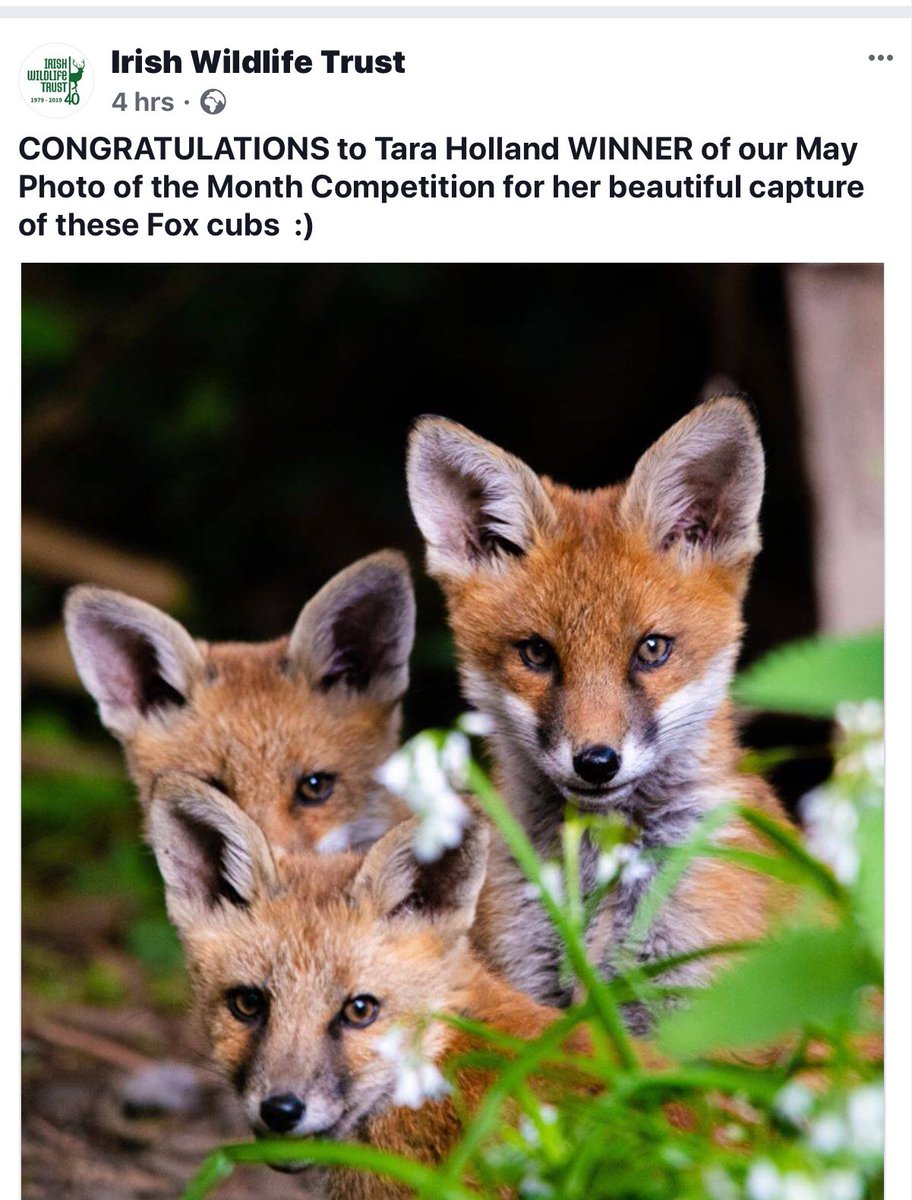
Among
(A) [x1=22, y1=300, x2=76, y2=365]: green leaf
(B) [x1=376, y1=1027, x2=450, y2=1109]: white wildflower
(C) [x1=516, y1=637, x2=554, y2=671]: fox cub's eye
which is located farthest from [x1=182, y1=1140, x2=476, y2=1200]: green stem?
(A) [x1=22, y1=300, x2=76, y2=365]: green leaf

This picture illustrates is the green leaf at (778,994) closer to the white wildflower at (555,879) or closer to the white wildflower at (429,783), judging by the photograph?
the white wildflower at (429,783)

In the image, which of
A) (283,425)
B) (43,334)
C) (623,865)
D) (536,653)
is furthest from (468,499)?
(283,425)

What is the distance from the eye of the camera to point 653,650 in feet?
9.45

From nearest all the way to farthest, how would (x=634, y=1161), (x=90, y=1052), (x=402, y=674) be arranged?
(x=634, y=1161)
(x=402, y=674)
(x=90, y=1052)

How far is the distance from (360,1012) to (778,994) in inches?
43.8

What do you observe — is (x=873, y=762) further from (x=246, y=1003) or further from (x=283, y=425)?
(x=283, y=425)

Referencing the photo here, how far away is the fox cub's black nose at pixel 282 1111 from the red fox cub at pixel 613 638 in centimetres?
65
